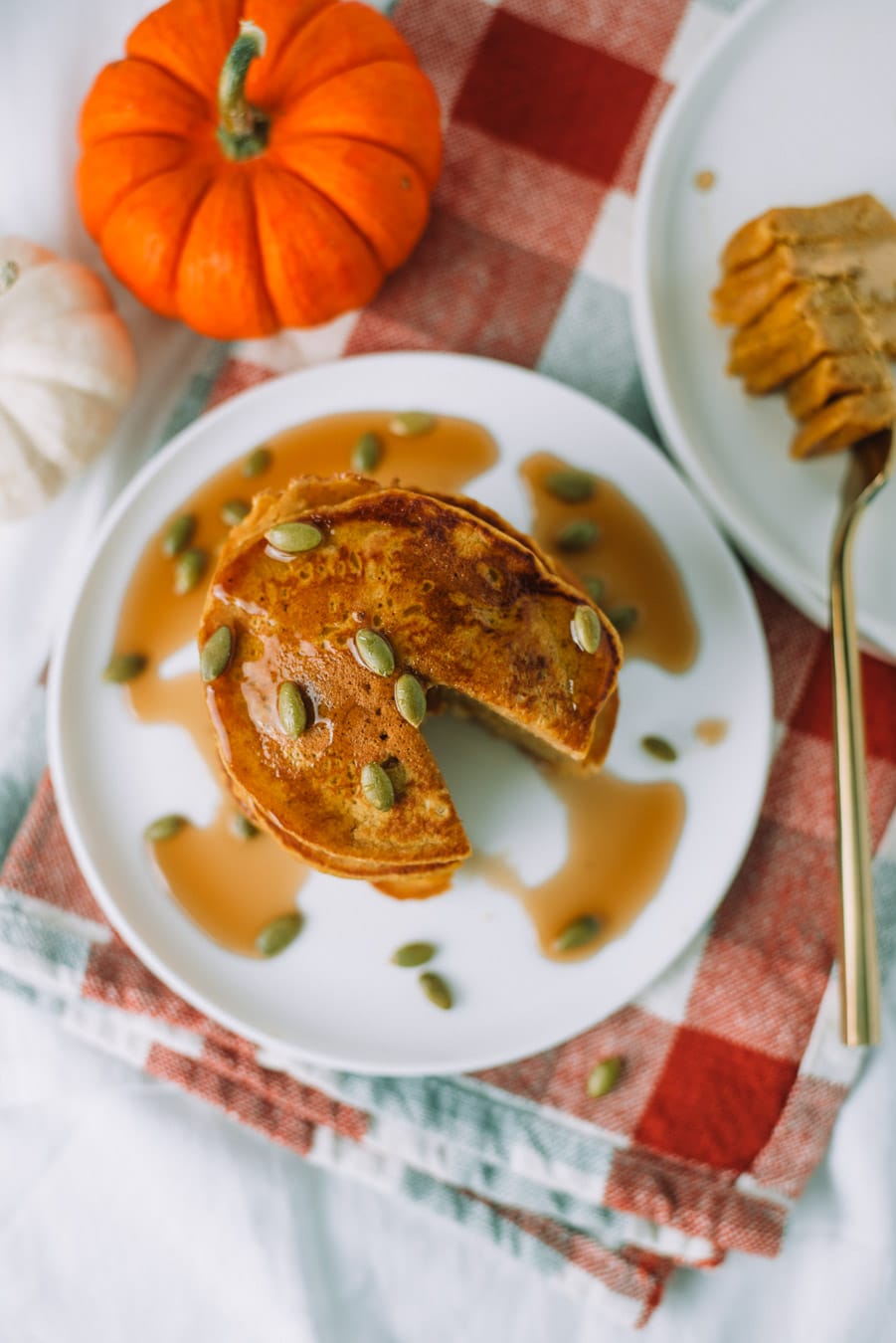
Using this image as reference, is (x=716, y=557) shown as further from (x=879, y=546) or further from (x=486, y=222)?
(x=486, y=222)

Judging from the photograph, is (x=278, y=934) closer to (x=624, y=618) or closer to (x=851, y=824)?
(x=624, y=618)

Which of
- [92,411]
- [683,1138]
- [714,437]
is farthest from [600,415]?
[683,1138]

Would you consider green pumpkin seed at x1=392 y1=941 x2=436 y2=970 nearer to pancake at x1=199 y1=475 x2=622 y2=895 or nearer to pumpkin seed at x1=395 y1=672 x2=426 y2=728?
pancake at x1=199 y1=475 x2=622 y2=895

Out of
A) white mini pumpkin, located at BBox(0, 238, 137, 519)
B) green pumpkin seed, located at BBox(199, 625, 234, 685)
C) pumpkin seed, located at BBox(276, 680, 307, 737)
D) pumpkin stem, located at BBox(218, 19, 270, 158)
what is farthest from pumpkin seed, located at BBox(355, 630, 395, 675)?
pumpkin stem, located at BBox(218, 19, 270, 158)

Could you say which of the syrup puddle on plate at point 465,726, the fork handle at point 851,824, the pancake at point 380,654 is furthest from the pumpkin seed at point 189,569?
the fork handle at point 851,824

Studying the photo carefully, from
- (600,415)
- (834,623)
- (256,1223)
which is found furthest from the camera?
(256,1223)

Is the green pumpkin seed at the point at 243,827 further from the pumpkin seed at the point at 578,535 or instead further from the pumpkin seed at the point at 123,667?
the pumpkin seed at the point at 578,535
